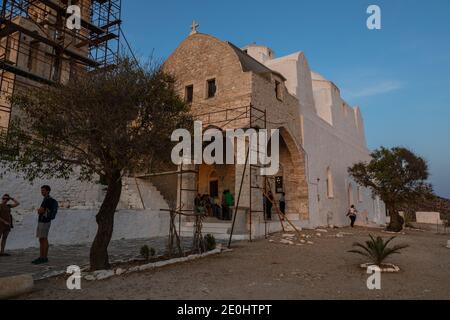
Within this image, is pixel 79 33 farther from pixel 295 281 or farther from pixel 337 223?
pixel 337 223

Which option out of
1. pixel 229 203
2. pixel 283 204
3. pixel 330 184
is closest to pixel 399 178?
pixel 330 184

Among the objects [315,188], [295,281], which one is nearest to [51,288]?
[295,281]

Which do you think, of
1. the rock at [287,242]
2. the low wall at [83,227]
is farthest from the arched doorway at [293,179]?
the low wall at [83,227]

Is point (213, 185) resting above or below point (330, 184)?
below

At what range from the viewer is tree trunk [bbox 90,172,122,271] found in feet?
20.7

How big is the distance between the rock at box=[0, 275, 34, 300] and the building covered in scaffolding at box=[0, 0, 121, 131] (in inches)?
441

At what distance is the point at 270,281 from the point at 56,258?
210 inches

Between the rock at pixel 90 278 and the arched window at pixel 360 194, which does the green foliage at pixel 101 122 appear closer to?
the rock at pixel 90 278

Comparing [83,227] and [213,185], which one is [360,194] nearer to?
[213,185]

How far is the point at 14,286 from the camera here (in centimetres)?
470

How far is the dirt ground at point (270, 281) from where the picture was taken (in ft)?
15.8

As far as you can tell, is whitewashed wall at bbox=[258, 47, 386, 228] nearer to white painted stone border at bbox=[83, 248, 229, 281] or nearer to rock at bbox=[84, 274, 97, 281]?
white painted stone border at bbox=[83, 248, 229, 281]

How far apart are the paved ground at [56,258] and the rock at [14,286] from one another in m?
1.04

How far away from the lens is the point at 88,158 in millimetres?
6410
